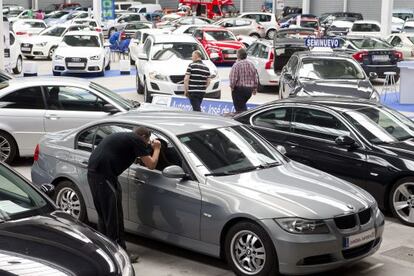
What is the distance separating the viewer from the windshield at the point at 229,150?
730cm

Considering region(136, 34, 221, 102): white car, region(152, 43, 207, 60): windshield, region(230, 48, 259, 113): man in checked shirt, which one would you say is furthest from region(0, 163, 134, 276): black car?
region(152, 43, 207, 60): windshield

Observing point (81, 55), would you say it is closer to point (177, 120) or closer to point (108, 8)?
point (108, 8)

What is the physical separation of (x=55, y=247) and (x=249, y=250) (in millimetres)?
2249

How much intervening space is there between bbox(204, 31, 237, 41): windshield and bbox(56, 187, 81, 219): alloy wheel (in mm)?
23152

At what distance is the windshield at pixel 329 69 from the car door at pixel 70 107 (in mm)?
5906

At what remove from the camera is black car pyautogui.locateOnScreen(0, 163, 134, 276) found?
4602 mm

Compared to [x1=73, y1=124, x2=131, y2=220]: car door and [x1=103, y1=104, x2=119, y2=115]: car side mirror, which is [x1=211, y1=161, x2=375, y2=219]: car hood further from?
[x1=103, y1=104, x2=119, y2=115]: car side mirror

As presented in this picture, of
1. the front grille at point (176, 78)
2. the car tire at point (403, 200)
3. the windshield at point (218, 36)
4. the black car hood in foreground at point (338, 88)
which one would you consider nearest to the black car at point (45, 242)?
the car tire at point (403, 200)

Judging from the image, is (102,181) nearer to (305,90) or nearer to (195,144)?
(195,144)

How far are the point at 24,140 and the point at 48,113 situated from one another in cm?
59

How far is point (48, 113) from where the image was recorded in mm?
12031

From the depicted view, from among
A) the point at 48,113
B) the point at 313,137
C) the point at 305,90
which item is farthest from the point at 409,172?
the point at 305,90

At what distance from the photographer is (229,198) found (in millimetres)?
6773

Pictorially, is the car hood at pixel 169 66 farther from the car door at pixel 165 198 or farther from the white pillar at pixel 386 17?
the white pillar at pixel 386 17
